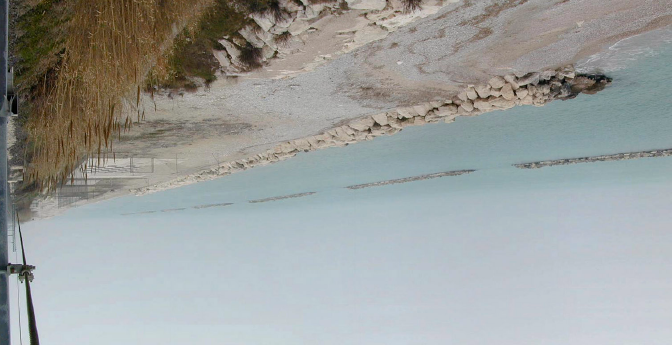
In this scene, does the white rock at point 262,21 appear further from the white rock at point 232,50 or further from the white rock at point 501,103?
the white rock at point 501,103

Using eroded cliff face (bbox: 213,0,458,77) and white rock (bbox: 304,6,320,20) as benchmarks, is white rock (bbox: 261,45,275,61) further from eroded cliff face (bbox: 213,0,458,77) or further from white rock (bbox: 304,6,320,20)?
white rock (bbox: 304,6,320,20)

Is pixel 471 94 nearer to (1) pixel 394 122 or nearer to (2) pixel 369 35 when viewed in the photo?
(1) pixel 394 122

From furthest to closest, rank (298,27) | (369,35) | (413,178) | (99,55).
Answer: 1. (413,178)
2. (369,35)
3. (298,27)
4. (99,55)

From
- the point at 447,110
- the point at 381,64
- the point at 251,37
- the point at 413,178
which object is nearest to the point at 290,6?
the point at 251,37

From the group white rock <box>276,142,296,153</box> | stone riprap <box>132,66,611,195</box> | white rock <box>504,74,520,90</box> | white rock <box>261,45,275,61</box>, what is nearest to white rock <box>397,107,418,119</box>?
stone riprap <box>132,66,611,195</box>

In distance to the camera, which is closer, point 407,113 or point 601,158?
point 407,113

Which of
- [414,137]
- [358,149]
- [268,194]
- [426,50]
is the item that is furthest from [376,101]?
[268,194]

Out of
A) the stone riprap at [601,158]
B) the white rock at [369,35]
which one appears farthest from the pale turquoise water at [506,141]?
the white rock at [369,35]
